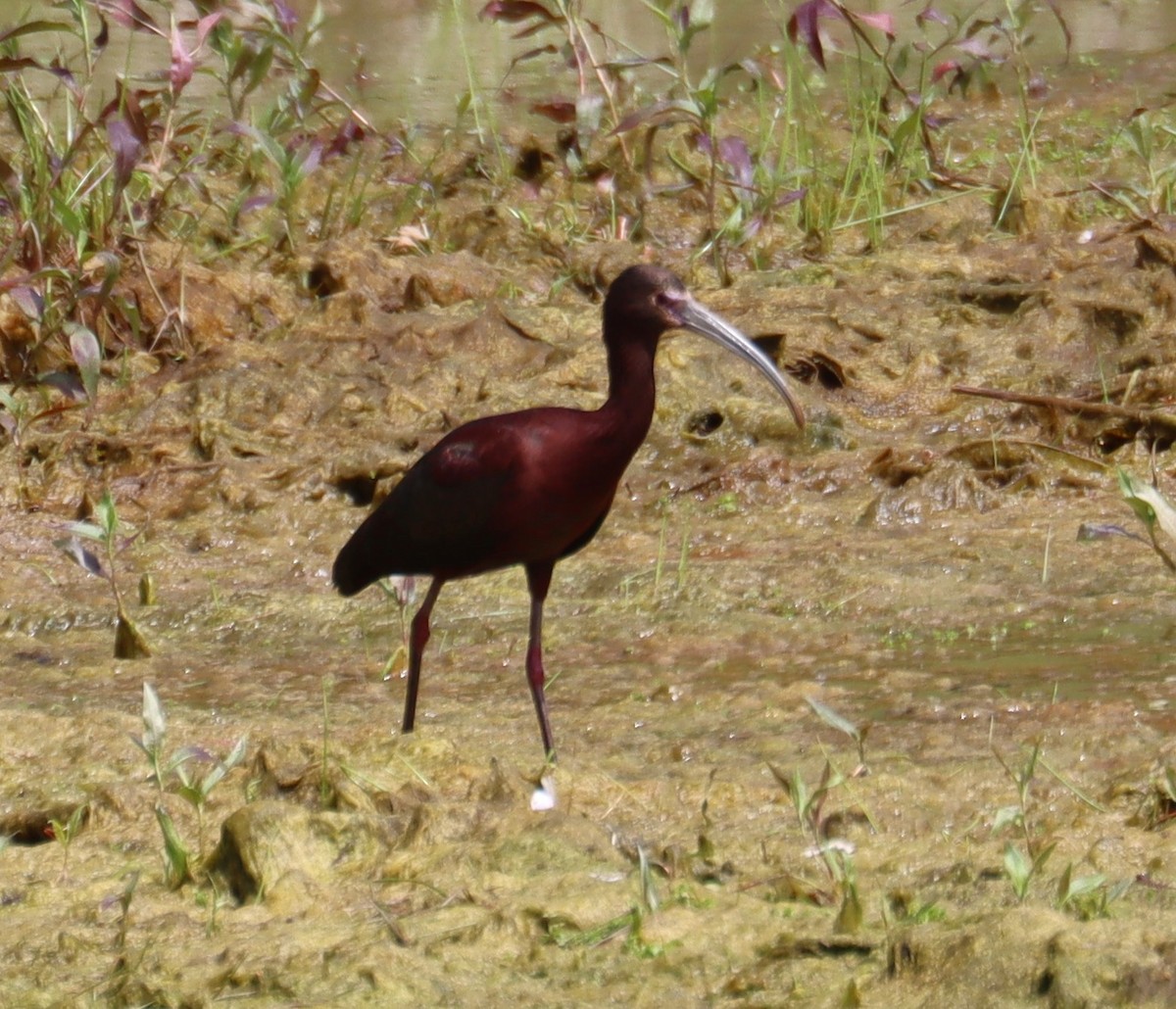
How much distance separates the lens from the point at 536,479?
4250mm

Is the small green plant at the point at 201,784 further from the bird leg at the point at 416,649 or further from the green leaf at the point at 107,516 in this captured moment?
the green leaf at the point at 107,516

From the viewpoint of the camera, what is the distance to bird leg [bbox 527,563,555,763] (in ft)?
13.3

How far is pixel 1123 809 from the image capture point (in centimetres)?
332

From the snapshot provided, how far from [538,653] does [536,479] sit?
382 millimetres

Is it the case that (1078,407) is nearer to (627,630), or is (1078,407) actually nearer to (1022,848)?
(627,630)

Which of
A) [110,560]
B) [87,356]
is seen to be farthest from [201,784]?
[87,356]

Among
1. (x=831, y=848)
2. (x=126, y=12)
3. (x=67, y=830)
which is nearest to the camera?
(x=831, y=848)

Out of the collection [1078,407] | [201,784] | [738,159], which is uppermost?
[201,784]

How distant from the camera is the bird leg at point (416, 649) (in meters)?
4.21

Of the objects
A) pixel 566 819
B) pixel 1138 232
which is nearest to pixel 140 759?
pixel 566 819

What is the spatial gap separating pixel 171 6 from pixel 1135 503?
466 centimetres

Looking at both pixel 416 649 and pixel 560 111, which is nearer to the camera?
pixel 416 649

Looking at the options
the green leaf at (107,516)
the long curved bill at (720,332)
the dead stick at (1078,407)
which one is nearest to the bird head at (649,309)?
the long curved bill at (720,332)

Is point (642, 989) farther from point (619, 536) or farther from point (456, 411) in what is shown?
point (456, 411)
